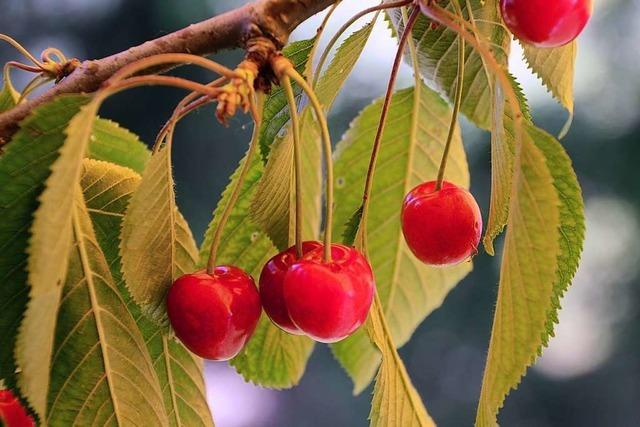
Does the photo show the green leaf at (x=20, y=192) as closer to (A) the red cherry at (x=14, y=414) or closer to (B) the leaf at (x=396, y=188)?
(A) the red cherry at (x=14, y=414)

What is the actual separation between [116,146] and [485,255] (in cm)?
143

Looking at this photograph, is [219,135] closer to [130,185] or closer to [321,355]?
[321,355]

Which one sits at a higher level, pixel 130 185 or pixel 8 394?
pixel 130 185

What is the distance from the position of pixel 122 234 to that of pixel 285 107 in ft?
0.75

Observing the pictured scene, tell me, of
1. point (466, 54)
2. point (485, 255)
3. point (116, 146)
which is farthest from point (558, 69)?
point (485, 255)

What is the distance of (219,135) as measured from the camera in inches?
77.3

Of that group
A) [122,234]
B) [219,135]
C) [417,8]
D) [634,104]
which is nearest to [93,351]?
[122,234]

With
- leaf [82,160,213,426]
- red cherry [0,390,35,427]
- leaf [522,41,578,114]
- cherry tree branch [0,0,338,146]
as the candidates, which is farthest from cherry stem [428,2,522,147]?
red cherry [0,390,35,427]

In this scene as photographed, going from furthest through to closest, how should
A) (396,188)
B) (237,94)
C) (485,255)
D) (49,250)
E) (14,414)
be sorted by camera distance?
(485,255) < (396,188) < (14,414) < (237,94) < (49,250)

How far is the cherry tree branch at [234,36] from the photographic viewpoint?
0.57m

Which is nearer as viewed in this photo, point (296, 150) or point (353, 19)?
point (296, 150)

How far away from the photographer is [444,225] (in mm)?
652

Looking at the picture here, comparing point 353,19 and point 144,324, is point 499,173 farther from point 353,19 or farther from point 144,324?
point 144,324

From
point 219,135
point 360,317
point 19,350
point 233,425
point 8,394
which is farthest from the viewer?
point 219,135
